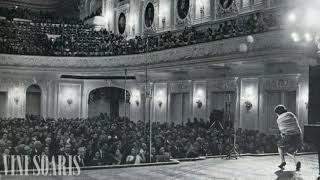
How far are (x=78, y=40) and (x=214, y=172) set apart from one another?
23484 millimetres

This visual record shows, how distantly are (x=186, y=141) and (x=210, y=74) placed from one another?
10.5 m

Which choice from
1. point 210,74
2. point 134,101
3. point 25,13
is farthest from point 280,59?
point 25,13

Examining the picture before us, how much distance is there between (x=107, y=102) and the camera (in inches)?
1401

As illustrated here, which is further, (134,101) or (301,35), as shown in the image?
(134,101)

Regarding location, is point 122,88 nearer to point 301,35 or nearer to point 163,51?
point 163,51

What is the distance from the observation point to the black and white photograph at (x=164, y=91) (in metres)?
12.0

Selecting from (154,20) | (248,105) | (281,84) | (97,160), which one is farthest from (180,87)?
(97,160)

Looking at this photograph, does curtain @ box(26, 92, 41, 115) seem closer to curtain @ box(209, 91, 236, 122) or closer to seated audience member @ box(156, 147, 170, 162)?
curtain @ box(209, 91, 236, 122)

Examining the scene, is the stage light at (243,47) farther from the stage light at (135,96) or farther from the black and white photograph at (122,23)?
the black and white photograph at (122,23)

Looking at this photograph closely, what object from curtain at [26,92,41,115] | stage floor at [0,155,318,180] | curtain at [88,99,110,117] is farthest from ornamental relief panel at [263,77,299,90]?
curtain at [26,92,41,115]

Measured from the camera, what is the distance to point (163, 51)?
2594 cm

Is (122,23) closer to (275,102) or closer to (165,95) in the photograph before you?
(165,95)

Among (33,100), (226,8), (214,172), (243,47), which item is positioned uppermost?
(226,8)

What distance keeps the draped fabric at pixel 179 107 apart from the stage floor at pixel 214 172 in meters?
14.5
